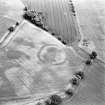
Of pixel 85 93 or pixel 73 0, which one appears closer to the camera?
pixel 85 93

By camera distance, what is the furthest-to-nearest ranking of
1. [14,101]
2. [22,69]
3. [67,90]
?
1. [22,69]
2. [67,90]
3. [14,101]

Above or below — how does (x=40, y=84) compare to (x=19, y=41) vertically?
below

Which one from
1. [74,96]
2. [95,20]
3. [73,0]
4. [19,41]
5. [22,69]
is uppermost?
[73,0]

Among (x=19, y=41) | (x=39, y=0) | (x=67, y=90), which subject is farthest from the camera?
(x=39, y=0)

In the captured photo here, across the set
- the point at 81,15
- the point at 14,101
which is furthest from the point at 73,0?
the point at 14,101

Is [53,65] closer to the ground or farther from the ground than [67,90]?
farther from the ground

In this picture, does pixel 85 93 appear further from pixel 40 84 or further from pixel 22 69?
pixel 22 69

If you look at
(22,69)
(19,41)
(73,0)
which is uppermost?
(73,0)

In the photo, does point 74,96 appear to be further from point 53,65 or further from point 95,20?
point 95,20

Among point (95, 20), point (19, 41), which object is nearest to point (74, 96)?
point (19, 41)

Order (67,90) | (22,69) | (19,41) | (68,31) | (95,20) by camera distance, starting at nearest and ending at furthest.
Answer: (67,90), (22,69), (19,41), (68,31), (95,20)
